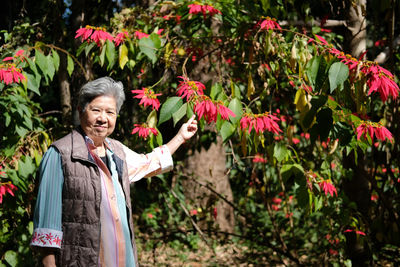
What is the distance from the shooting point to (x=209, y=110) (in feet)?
6.34

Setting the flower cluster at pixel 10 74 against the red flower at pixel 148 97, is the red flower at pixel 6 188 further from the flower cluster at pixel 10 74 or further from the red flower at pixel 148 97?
the red flower at pixel 148 97

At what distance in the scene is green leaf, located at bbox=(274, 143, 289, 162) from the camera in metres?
2.39

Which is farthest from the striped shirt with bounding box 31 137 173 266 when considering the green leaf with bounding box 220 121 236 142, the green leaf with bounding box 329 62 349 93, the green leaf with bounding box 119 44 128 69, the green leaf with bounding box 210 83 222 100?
the green leaf with bounding box 329 62 349 93

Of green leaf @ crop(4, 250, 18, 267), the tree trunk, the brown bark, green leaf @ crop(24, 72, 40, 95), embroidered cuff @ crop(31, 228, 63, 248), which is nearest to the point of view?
embroidered cuff @ crop(31, 228, 63, 248)

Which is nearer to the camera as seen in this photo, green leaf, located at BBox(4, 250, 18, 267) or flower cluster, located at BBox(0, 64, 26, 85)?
flower cluster, located at BBox(0, 64, 26, 85)

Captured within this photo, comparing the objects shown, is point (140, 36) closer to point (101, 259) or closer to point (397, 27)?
point (101, 259)

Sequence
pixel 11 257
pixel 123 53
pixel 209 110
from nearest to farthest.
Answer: pixel 209 110, pixel 123 53, pixel 11 257

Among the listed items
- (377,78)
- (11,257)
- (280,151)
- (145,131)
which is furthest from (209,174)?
(377,78)

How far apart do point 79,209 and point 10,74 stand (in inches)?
35.7

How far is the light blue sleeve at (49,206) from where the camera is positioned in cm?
160

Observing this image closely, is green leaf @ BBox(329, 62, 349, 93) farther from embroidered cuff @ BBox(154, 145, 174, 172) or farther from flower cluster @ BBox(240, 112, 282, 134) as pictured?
embroidered cuff @ BBox(154, 145, 174, 172)

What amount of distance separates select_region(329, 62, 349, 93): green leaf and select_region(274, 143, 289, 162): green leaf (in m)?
0.65

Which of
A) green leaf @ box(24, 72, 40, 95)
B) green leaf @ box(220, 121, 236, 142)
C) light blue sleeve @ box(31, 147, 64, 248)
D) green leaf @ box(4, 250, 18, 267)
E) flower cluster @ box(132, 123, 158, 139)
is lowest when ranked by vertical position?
green leaf @ box(4, 250, 18, 267)

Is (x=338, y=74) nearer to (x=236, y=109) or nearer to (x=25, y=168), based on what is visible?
(x=236, y=109)
